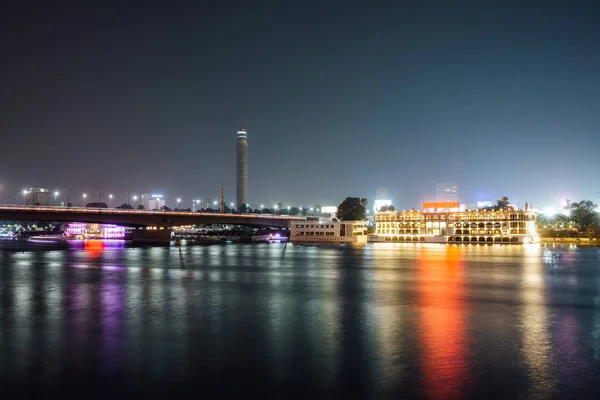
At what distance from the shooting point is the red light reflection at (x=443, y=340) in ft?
61.6

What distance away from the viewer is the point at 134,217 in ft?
436

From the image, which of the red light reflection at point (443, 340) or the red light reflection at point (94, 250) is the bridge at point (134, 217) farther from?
the red light reflection at point (443, 340)

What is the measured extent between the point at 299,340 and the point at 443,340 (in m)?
7.10

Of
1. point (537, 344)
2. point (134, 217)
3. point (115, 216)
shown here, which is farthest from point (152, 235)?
point (537, 344)

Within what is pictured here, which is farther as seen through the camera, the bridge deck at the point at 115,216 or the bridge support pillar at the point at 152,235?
the bridge support pillar at the point at 152,235

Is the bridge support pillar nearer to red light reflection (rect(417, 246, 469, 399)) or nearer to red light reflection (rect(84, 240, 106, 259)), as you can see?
red light reflection (rect(84, 240, 106, 259))

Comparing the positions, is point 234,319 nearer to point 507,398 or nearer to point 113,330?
point 113,330

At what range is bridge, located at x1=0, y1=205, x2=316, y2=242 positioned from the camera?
109562 mm

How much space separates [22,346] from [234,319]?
1183 cm

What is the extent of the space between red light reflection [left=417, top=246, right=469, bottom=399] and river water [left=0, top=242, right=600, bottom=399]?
0.09 m

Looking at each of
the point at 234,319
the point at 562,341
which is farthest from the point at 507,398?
the point at 234,319

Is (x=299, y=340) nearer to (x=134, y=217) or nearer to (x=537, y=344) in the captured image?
(x=537, y=344)

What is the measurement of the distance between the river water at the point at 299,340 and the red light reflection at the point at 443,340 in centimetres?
9

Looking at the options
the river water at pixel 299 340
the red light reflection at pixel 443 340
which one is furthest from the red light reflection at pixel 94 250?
the red light reflection at pixel 443 340
